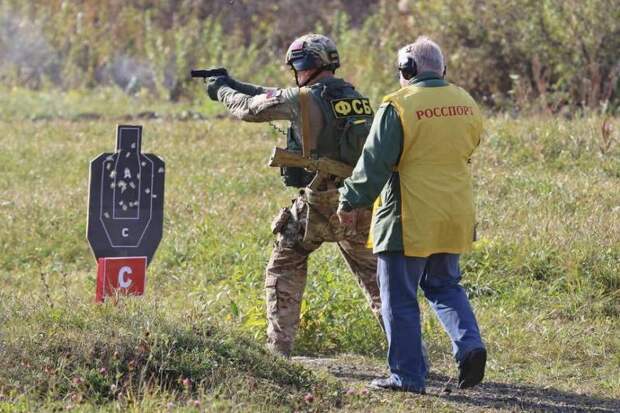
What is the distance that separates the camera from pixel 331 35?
20.0 metres

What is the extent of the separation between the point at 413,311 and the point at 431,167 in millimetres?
748

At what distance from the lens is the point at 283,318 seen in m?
7.52

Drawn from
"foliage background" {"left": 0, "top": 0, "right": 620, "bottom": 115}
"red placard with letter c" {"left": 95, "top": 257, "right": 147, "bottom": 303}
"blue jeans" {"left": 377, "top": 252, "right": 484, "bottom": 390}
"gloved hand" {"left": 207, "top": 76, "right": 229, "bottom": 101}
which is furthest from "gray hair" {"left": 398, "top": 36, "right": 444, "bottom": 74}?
"foliage background" {"left": 0, "top": 0, "right": 620, "bottom": 115}

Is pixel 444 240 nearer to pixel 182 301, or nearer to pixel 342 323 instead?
pixel 342 323

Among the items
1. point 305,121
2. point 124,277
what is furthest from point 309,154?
point 124,277

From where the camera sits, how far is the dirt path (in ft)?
21.4

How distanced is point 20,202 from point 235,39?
8614 mm

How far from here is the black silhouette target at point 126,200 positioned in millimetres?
7719

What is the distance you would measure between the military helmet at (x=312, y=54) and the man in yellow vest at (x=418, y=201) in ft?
1.98

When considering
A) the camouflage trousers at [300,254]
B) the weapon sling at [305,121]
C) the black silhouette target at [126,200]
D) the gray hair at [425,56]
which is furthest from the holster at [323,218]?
the black silhouette target at [126,200]

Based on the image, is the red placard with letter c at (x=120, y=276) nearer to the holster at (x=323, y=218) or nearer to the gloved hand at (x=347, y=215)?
the holster at (x=323, y=218)

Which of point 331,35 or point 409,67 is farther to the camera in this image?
point 331,35

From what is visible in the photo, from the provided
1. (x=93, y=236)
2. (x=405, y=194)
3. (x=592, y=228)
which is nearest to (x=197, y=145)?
(x=592, y=228)

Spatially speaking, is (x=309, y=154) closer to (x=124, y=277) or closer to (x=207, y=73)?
(x=207, y=73)
